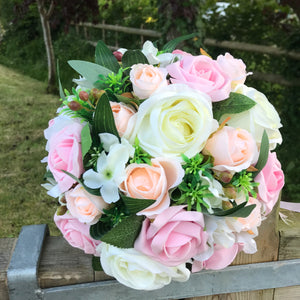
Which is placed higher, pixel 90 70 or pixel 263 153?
pixel 90 70

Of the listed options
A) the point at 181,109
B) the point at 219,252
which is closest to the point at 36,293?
the point at 219,252

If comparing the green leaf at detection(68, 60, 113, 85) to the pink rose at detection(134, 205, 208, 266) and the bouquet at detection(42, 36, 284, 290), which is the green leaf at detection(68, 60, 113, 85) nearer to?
the bouquet at detection(42, 36, 284, 290)

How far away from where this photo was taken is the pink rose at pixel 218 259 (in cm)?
91

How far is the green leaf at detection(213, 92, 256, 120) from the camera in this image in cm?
85

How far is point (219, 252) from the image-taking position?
0.91 meters

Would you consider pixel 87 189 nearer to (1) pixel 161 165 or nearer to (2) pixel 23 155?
(1) pixel 161 165

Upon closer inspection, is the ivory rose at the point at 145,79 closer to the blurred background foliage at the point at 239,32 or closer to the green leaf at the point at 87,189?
the green leaf at the point at 87,189

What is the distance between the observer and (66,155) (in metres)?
0.80

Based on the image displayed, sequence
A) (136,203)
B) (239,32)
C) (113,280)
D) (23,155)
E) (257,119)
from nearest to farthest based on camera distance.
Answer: (136,203), (257,119), (113,280), (23,155), (239,32)

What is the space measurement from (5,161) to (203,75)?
3.61 meters

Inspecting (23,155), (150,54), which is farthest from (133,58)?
(23,155)

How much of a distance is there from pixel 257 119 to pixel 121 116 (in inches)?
11.5

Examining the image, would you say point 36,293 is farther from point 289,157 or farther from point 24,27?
point 24,27

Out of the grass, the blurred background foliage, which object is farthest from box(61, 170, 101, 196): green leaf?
the grass
